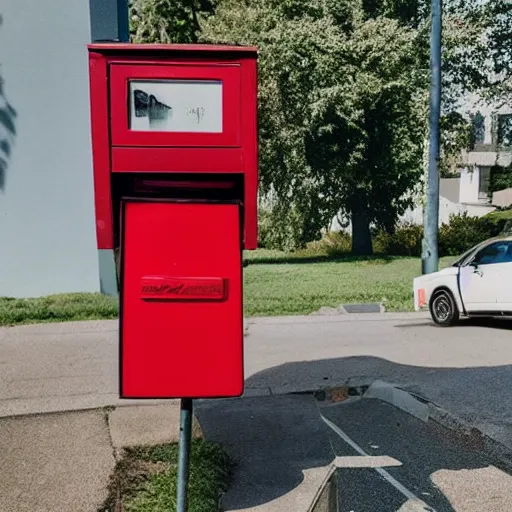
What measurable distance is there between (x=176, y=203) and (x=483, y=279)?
857 centimetres

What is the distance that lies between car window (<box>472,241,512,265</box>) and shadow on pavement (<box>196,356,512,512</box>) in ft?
10.8

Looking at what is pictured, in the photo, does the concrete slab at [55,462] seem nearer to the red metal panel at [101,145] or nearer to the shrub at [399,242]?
the red metal panel at [101,145]

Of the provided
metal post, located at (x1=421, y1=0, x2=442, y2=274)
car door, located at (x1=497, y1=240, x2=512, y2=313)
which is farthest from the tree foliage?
car door, located at (x1=497, y1=240, x2=512, y2=313)

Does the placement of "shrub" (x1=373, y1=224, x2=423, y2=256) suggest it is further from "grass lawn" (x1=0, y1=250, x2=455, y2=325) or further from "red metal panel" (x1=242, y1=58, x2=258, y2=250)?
"red metal panel" (x1=242, y1=58, x2=258, y2=250)

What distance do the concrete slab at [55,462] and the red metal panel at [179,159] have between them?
2.23 m

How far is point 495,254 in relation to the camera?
11.0 m

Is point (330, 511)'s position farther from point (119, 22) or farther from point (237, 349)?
point (119, 22)

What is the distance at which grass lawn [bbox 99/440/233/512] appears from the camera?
4344 mm

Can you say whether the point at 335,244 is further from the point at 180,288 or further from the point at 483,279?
the point at 180,288

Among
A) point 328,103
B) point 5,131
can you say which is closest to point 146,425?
point 5,131

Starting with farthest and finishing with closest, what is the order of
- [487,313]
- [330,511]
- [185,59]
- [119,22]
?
[119,22]
[487,313]
[185,59]
[330,511]

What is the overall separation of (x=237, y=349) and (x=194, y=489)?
143 cm

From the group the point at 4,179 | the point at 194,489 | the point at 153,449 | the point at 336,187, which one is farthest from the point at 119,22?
the point at 194,489

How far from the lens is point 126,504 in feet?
14.3
